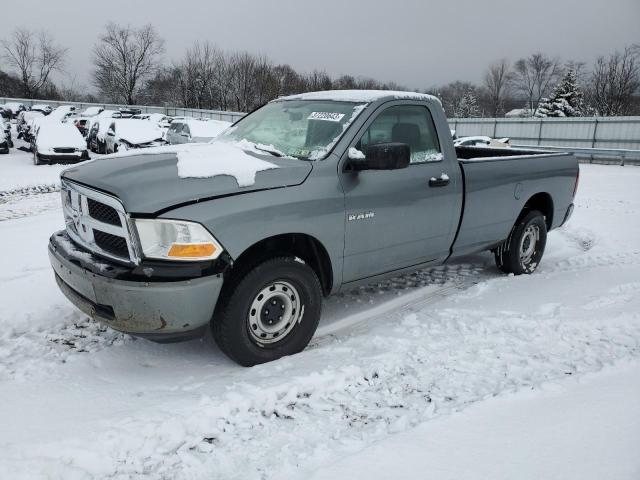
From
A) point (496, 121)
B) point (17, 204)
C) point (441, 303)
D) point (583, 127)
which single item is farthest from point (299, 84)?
point (441, 303)

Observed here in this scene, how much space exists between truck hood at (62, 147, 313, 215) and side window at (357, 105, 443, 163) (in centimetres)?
76

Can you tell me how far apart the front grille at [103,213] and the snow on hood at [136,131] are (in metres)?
14.6

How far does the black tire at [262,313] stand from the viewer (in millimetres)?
3281

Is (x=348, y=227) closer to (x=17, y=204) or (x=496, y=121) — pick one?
(x=17, y=204)

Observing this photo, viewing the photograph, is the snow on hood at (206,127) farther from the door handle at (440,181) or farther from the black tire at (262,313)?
the black tire at (262,313)

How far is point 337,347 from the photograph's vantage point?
3.85m

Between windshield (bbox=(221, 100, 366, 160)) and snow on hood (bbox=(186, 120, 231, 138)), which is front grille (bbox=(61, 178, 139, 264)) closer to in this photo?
windshield (bbox=(221, 100, 366, 160))

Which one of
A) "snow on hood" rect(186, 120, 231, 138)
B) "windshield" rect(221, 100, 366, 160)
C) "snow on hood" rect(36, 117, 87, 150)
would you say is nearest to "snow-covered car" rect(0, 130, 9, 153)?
Answer: "snow on hood" rect(36, 117, 87, 150)

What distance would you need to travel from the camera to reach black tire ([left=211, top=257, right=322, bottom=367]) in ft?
10.8

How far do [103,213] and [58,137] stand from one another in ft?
51.3

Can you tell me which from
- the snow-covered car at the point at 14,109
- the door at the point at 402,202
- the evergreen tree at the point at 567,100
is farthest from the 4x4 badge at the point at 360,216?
the evergreen tree at the point at 567,100

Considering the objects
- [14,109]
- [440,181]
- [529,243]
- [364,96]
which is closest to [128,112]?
[14,109]

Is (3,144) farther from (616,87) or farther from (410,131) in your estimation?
(616,87)

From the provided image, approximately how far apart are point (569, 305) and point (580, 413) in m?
1.98
